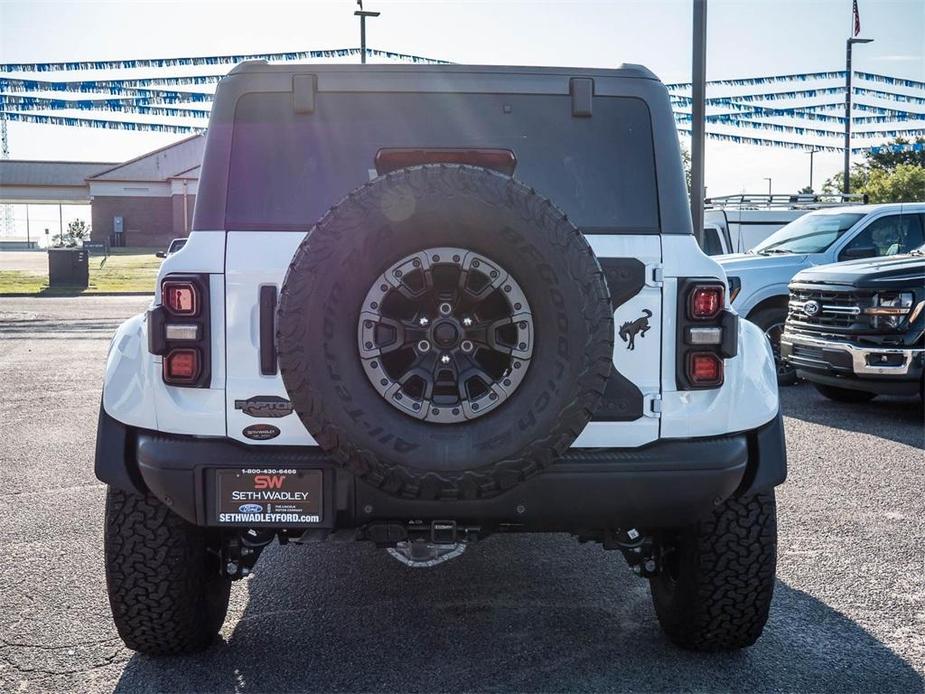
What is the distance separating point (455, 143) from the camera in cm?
345

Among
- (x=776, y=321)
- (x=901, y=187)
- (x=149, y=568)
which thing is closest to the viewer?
(x=149, y=568)

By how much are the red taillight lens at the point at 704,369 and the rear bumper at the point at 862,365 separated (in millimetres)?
5478

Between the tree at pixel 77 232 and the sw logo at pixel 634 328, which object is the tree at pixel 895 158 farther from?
the sw logo at pixel 634 328

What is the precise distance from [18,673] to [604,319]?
229 centimetres

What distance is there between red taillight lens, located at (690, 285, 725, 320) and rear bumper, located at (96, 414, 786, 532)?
0.42 m

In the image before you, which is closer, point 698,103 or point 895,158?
point 698,103

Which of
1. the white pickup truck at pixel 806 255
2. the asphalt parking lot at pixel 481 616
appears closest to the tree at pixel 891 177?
the white pickup truck at pixel 806 255

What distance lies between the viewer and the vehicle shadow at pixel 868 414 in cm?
791

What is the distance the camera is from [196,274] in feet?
10.4

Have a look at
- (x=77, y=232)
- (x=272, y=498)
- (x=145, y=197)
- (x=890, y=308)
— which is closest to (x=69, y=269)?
(x=890, y=308)

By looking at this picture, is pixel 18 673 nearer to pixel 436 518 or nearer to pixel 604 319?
pixel 436 518

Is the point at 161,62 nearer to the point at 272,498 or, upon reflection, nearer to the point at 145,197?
the point at 272,498

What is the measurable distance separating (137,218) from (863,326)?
209 ft

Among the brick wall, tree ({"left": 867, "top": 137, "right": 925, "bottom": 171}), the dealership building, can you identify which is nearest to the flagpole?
tree ({"left": 867, "top": 137, "right": 925, "bottom": 171})
